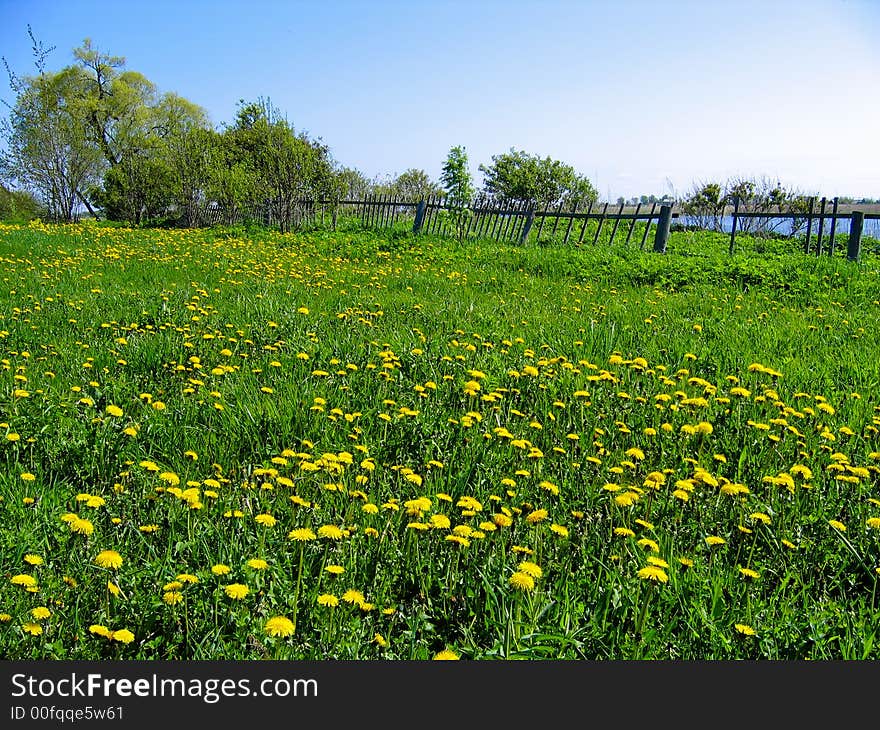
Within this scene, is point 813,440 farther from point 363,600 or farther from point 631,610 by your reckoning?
point 363,600

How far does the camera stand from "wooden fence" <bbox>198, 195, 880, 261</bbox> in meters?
14.4

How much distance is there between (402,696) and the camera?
5.41ft

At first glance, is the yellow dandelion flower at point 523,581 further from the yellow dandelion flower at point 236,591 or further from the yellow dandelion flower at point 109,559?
the yellow dandelion flower at point 109,559

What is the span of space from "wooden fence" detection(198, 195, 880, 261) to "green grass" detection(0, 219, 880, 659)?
9219 millimetres

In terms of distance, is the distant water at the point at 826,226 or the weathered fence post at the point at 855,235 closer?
the weathered fence post at the point at 855,235

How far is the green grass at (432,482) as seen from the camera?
205cm

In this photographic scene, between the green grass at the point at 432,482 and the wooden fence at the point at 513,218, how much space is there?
9.22 meters

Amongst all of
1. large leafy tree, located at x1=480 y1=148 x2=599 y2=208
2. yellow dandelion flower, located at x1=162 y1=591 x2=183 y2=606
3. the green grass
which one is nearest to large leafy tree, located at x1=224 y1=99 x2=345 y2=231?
the green grass

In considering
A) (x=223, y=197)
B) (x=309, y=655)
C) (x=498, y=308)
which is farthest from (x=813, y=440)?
(x=223, y=197)

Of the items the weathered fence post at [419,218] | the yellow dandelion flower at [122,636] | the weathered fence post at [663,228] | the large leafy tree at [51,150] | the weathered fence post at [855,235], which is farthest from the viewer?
the large leafy tree at [51,150]

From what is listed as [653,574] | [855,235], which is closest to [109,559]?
[653,574]

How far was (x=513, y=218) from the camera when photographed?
17.0m

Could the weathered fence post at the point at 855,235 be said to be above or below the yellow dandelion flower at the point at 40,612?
above

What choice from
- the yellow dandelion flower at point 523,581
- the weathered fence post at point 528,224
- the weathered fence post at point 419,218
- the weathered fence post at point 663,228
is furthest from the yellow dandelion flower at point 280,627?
the weathered fence post at point 419,218
